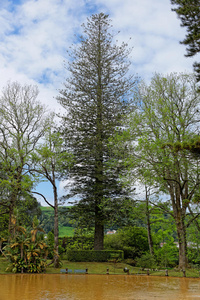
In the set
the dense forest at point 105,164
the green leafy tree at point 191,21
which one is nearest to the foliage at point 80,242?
the dense forest at point 105,164

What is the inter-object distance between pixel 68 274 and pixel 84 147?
13.1m

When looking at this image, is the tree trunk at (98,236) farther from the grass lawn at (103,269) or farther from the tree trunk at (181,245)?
the tree trunk at (181,245)

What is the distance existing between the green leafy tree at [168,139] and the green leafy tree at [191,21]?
573 cm

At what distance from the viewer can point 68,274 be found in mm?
20859

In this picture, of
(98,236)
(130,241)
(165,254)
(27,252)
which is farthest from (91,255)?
(165,254)

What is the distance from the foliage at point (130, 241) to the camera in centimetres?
2928

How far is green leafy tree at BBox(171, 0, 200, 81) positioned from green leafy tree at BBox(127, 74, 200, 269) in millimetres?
5725

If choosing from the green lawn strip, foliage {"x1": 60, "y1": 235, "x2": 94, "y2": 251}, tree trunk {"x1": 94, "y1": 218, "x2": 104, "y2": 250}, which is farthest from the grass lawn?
foliage {"x1": 60, "y1": 235, "x2": 94, "y2": 251}

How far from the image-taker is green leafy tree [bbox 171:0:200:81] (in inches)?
611

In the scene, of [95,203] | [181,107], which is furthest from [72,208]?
[181,107]

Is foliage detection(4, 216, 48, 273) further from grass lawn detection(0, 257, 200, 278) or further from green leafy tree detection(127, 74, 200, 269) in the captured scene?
green leafy tree detection(127, 74, 200, 269)

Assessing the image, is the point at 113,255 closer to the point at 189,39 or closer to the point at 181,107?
the point at 181,107

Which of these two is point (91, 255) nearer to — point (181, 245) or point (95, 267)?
point (95, 267)

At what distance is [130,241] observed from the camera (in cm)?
3012
